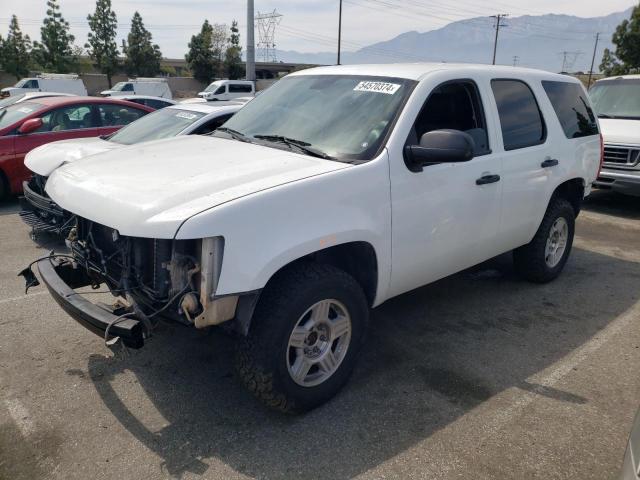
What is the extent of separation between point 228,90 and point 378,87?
2743 centimetres

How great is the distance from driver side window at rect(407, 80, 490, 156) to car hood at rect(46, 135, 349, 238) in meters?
0.90

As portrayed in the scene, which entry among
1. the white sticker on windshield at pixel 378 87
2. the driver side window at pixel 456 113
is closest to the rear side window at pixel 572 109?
the driver side window at pixel 456 113

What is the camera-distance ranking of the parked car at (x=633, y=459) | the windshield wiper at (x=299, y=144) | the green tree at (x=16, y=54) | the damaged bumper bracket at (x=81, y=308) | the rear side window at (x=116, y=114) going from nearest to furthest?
the parked car at (x=633, y=459)
the damaged bumper bracket at (x=81, y=308)
the windshield wiper at (x=299, y=144)
the rear side window at (x=116, y=114)
the green tree at (x=16, y=54)

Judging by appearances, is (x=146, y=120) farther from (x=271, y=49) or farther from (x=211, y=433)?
(x=271, y=49)

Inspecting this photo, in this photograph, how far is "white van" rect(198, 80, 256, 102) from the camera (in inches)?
1136

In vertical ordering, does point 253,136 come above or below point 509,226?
above

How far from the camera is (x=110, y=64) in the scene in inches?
2131

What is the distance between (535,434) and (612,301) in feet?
8.59

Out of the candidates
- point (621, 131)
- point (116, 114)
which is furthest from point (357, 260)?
point (621, 131)

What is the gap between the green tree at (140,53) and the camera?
186ft

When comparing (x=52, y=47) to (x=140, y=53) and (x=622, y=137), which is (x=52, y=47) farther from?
(x=622, y=137)

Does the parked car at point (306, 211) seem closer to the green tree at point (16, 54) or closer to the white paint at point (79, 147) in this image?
the white paint at point (79, 147)

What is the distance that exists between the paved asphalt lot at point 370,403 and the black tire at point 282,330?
8.2 inches

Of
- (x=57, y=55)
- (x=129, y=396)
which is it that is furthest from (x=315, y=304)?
(x=57, y=55)
